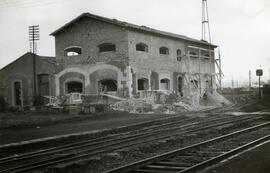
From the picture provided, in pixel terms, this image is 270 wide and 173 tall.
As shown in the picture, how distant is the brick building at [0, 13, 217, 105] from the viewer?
2744 cm

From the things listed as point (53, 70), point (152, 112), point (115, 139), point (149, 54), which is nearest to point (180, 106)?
point (152, 112)

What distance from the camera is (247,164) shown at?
28.0 ft

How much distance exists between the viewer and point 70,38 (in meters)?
29.7

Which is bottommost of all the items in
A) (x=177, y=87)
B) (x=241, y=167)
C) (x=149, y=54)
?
(x=241, y=167)

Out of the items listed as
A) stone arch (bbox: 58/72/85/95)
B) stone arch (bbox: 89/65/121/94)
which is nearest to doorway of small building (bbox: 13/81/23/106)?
stone arch (bbox: 58/72/85/95)

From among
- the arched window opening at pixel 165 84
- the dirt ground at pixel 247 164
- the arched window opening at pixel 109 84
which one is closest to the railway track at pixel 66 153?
the dirt ground at pixel 247 164

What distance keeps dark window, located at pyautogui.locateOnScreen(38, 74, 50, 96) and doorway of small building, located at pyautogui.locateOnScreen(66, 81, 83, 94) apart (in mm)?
3258

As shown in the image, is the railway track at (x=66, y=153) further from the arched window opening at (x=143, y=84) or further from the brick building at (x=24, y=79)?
the brick building at (x=24, y=79)

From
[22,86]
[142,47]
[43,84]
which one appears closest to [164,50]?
[142,47]

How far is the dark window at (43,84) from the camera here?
1287 inches

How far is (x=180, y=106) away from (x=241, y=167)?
18399mm

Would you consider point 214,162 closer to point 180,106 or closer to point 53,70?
point 180,106

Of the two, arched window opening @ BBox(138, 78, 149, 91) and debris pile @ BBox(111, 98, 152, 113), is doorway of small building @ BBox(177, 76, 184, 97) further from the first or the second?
debris pile @ BBox(111, 98, 152, 113)

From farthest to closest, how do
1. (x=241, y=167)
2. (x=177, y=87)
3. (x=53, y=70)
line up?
(x=177, y=87)
(x=53, y=70)
(x=241, y=167)
